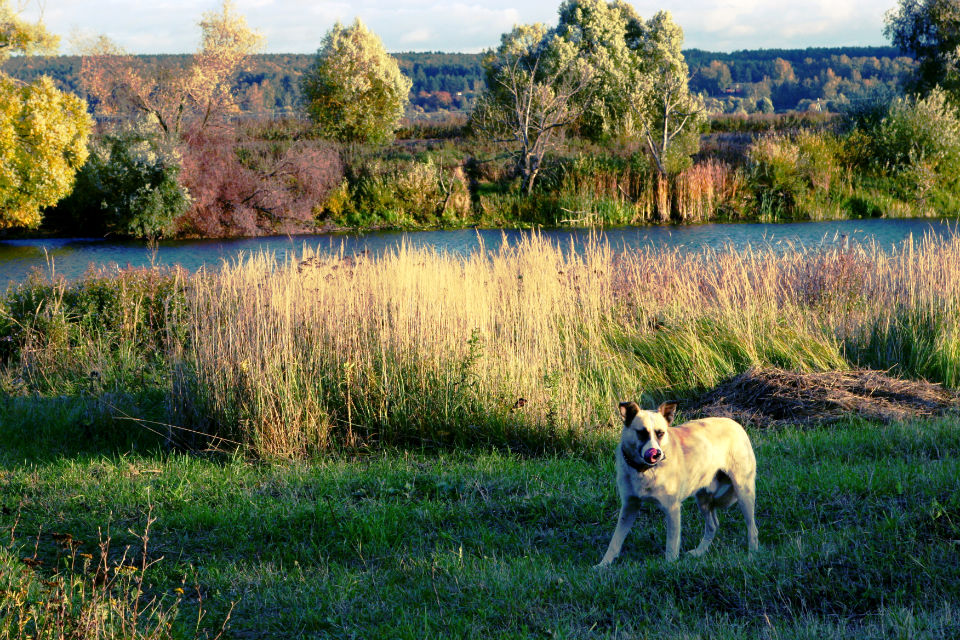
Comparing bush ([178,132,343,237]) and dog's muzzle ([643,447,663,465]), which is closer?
→ dog's muzzle ([643,447,663,465])

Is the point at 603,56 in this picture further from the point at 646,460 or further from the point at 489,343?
the point at 646,460

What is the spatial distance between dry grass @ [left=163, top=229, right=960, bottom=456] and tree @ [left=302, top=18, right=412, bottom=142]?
3053 cm

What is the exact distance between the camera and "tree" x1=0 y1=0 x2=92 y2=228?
26.0m

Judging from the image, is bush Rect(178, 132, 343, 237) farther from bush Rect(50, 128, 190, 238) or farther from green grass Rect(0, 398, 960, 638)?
green grass Rect(0, 398, 960, 638)

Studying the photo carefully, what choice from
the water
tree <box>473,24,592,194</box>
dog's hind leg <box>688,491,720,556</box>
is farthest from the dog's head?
tree <box>473,24,592,194</box>

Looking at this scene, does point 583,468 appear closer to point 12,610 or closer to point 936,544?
point 936,544

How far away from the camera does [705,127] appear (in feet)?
136

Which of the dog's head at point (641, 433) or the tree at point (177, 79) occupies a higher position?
the tree at point (177, 79)

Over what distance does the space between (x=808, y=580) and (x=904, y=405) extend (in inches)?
182

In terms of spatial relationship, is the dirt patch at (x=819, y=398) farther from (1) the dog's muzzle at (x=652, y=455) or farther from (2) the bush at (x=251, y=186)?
Result: (2) the bush at (x=251, y=186)

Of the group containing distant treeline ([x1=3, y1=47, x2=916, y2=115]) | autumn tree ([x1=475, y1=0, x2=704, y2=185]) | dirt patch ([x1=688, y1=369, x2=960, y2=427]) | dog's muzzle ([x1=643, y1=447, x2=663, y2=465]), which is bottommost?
dirt patch ([x1=688, y1=369, x2=960, y2=427])

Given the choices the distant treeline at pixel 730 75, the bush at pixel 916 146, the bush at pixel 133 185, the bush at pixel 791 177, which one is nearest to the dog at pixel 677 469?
the bush at pixel 133 185

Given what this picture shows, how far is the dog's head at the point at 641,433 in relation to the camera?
13.0 ft

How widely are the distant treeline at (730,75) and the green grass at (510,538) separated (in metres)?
80.4
